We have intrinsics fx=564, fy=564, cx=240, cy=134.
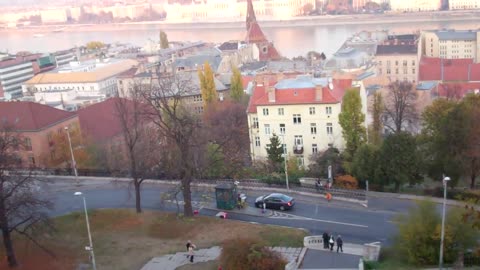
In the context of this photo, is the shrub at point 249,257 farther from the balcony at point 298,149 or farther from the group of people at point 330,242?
the balcony at point 298,149

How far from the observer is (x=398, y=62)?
62.8m

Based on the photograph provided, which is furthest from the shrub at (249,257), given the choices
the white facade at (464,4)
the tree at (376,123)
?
the white facade at (464,4)

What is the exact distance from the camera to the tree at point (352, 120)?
2758cm

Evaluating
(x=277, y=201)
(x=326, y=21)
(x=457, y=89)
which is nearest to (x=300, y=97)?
(x=277, y=201)

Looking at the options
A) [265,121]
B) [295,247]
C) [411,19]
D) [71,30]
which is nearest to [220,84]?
[265,121]

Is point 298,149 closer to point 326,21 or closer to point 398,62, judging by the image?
point 398,62

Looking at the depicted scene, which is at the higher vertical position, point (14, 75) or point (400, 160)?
point (400, 160)

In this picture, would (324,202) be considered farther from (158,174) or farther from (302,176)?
(158,174)

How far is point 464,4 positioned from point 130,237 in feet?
470

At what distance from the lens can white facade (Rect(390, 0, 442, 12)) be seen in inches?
6029

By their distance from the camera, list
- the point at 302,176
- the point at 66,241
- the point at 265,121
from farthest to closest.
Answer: the point at 265,121, the point at 302,176, the point at 66,241

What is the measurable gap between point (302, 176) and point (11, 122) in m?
17.1

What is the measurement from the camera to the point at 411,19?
13488 centimetres

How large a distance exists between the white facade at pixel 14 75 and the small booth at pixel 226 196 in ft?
215
